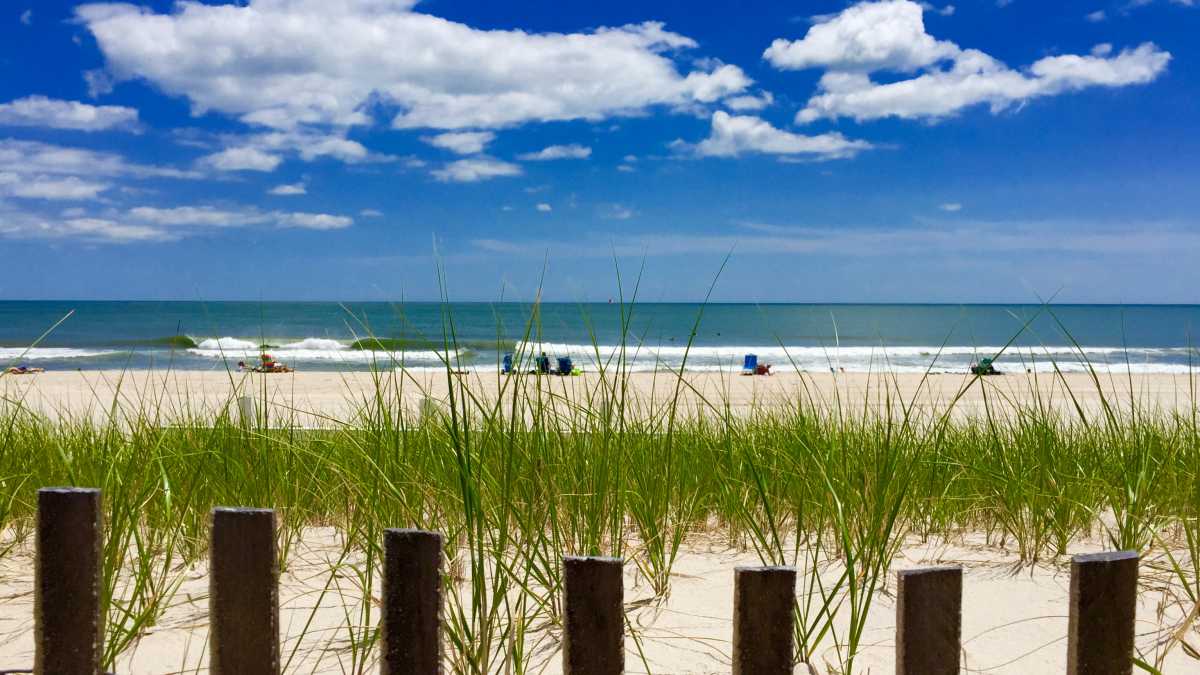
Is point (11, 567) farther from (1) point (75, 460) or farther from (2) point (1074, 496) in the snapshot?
(2) point (1074, 496)

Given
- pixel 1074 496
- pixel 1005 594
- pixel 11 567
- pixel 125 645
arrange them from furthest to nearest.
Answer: pixel 1074 496
pixel 11 567
pixel 1005 594
pixel 125 645

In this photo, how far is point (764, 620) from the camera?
1237 mm

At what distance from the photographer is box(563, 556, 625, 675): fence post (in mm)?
1227

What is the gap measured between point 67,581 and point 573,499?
1276 mm

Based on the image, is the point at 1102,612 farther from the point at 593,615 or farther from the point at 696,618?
the point at 696,618

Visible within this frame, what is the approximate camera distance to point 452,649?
67.9 inches

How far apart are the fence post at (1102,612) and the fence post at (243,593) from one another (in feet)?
3.87

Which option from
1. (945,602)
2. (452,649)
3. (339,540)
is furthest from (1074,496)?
(339,540)

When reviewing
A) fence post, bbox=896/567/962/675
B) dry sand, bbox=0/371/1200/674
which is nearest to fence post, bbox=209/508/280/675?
dry sand, bbox=0/371/1200/674

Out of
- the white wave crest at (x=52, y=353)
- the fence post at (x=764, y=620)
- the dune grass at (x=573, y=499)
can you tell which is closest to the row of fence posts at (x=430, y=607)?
the fence post at (x=764, y=620)

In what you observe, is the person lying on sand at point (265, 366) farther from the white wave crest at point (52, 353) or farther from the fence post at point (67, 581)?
the white wave crest at point (52, 353)

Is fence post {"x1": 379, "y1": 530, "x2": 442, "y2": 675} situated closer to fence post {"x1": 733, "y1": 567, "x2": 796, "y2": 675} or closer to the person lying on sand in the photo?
fence post {"x1": 733, "y1": 567, "x2": 796, "y2": 675}

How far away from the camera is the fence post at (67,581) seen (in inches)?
52.5

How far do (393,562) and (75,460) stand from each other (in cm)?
246
